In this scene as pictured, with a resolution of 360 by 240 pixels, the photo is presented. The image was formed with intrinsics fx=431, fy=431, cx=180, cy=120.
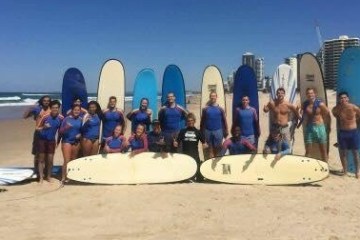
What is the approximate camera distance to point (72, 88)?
7.82 metres

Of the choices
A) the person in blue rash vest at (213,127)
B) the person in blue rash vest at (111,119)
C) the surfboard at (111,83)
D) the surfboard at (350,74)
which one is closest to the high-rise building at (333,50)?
the surfboard at (350,74)

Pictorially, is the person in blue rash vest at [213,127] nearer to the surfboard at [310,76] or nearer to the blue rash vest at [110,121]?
the blue rash vest at [110,121]

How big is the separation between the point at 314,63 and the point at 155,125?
3278 millimetres

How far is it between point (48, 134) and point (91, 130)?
2.03ft

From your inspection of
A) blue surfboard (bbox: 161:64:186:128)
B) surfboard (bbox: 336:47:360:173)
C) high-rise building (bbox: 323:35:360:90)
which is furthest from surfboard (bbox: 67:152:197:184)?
high-rise building (bbox: 323:35:360:90)

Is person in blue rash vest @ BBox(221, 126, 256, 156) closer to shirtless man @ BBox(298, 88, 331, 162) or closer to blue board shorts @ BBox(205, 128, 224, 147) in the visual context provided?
blue board shorts @ BBox(205, 128, 224, 147)

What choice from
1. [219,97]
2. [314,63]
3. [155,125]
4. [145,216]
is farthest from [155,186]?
[314,63]

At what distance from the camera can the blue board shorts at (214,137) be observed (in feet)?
21.9

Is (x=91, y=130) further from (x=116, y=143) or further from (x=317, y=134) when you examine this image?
(x=317, y=134)

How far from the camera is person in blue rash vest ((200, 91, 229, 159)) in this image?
21.9 ft

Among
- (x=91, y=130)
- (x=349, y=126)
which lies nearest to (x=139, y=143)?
(x=91, y=130)

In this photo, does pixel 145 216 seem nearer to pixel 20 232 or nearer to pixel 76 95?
pixel 20 232

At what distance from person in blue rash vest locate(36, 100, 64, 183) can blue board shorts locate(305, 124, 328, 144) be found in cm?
389

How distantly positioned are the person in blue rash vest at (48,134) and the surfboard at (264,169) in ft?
7.25
